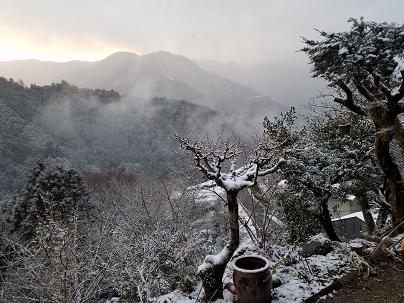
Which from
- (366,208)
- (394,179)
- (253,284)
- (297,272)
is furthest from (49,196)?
(394,179)

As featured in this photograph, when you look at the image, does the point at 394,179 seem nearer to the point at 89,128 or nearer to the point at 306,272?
the point at 306,272

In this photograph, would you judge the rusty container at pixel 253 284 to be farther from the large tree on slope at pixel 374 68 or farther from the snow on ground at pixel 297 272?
the large tree on slope at pixel 374 68

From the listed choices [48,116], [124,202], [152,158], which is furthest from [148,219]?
[48,116]

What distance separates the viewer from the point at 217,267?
558cm

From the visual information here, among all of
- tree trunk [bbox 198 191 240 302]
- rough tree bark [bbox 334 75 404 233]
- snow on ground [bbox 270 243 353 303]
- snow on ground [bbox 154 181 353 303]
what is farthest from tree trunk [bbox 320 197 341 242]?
tree trunk [bbox 198 191 240 302]

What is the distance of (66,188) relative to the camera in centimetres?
1645

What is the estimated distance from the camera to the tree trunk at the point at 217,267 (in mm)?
5535

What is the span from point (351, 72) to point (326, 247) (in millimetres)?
3717

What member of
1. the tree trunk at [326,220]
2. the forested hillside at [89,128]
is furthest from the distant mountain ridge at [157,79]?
the tree trunk at [326,220]

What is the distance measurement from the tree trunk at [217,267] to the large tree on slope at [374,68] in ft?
11.4

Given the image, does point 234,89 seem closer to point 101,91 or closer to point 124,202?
point 101,91

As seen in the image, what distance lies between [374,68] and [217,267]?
189 inches

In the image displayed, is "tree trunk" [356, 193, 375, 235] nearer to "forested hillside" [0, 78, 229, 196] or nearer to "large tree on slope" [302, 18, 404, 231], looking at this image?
"large tree on slope" [302, 18, 404, 231]

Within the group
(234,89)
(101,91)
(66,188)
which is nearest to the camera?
(66,188)
